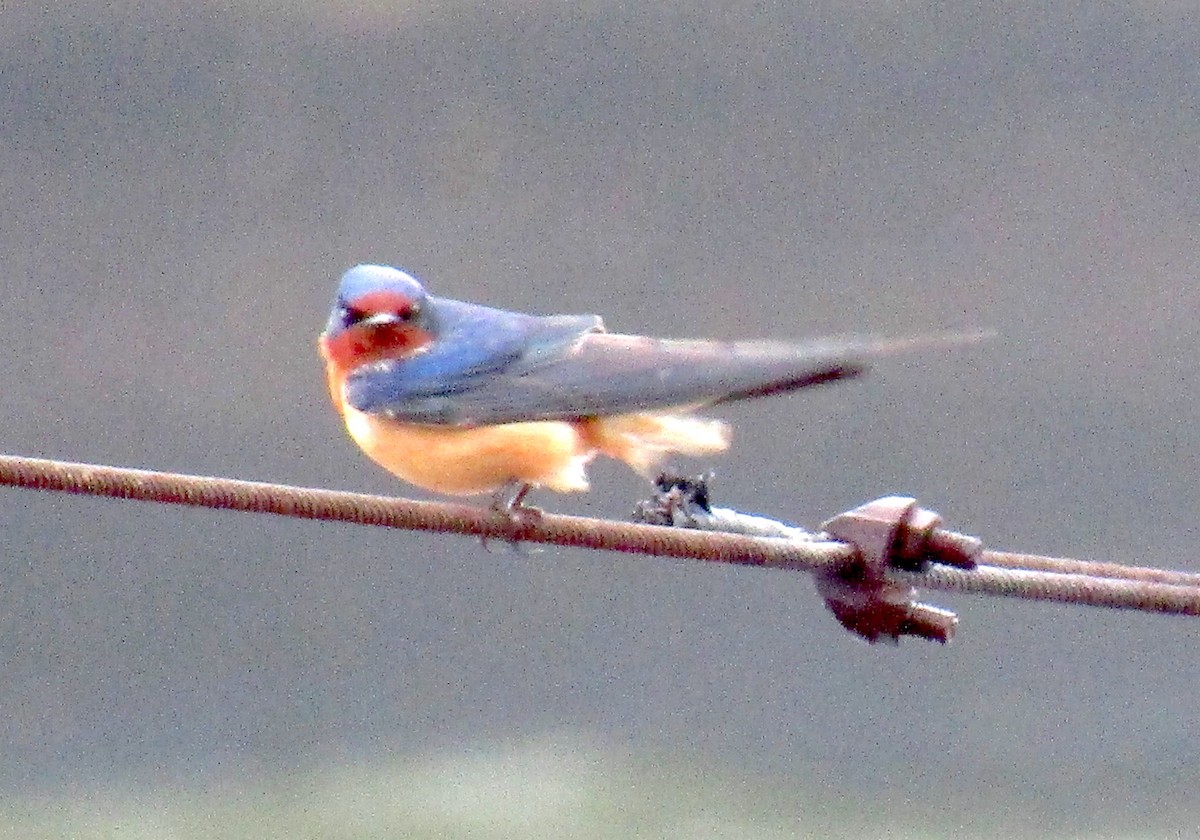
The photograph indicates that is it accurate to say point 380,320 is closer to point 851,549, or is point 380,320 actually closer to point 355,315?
point 355,315

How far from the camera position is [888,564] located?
85.4 inches

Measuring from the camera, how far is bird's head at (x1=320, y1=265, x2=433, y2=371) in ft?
9.98

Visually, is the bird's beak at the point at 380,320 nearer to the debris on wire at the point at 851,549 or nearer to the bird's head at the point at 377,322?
the bird's head at the point at 377,322

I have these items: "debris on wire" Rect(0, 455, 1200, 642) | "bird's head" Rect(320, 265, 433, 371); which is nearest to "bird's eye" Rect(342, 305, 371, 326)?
"bird's head" Rect(320, 265, 433, 371)

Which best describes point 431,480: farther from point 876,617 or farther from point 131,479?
point 131,479

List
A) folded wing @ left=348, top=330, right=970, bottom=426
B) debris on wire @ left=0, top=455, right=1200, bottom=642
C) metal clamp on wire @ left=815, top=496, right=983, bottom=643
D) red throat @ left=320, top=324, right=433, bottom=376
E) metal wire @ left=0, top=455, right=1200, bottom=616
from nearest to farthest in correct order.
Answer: metal wire @ left=0, top=455, right=1200, bottom=616, debris on wire @ left=0, top=455, right=1200, bottom=642, metal clamp on wire @ left=815, top=496, right=983, bottom=643, folded wing @ left=348, top=330, right=970, bottom=426, red throat @ left=320, top=324, right=433, bottom=376

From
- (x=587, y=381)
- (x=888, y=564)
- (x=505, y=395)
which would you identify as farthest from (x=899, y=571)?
(x=505, y=395)

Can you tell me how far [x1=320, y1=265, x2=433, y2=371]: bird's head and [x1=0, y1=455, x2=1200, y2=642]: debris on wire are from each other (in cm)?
75

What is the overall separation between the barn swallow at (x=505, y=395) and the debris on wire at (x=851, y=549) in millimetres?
279

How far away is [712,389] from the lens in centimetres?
240

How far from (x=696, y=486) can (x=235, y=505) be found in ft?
2.25

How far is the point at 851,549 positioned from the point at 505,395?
31.4 inches

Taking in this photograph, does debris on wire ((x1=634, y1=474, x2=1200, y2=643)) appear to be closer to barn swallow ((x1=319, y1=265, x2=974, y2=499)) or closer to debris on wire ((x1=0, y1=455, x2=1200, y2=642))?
debris on wire ((x1=0, y1=455, x2=1200, y2=642))

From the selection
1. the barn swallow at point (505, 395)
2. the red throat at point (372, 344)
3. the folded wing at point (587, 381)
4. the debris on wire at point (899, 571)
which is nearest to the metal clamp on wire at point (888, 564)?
the debris on wire at point (899, 571)
